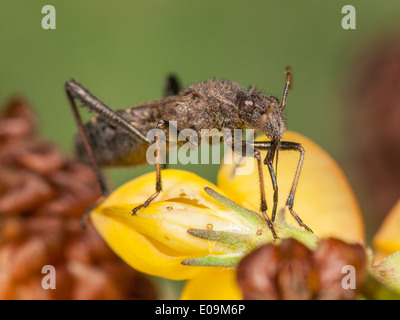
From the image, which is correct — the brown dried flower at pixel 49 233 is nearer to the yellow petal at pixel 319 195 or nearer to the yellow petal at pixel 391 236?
the yellow petal at pixel 319 195

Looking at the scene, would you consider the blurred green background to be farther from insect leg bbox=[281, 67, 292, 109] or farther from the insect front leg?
insect leg bbox=[281, 67, 292, 109]

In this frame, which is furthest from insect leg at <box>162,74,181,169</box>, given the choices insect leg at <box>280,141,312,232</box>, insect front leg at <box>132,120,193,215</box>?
insect leg at <box>280,141,312,232</box>

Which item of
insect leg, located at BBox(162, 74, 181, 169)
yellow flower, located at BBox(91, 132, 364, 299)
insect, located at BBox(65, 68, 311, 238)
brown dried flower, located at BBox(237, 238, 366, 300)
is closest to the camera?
brown dried flower, located at BBox(237, 238, 366, 300)

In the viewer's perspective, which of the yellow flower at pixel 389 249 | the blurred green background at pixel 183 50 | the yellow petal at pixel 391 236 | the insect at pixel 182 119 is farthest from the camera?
the blurred green background at pixel 183 50

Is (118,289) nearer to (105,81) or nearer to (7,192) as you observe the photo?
(7,192)

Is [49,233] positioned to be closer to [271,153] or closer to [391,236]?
[271,153]

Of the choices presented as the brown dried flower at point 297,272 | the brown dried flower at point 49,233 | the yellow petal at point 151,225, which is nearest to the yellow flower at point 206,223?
the yellow petal at point 151,225

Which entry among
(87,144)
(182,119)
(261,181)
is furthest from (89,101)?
(261,181)
